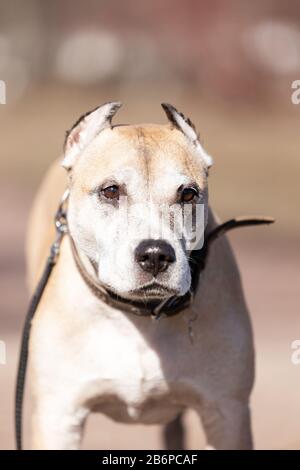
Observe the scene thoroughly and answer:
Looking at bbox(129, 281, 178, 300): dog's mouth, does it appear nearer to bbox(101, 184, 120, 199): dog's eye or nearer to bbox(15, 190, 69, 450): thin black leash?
bbox(101, 184, 120, 199): dog's eye

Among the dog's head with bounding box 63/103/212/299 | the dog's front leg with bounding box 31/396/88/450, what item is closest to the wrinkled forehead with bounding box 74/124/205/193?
the dog's head with bounding box 63/103/212/299

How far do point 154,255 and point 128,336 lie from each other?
695 millimetres

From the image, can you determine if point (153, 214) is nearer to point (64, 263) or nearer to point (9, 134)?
point (64, 263)

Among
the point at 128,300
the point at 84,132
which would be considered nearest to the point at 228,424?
the point at 128,300

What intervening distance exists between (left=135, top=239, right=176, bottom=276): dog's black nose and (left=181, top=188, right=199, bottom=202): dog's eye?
11.7 inches

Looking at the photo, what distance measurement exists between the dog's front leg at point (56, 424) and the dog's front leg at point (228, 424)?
518 millimetres

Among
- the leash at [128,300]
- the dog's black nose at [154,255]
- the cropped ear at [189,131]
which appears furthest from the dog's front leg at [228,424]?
the cropped ear at [189,131]

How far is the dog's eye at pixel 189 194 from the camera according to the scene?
439 cm

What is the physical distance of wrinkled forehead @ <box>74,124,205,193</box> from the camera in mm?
4352

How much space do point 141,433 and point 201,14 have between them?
73.2 ft

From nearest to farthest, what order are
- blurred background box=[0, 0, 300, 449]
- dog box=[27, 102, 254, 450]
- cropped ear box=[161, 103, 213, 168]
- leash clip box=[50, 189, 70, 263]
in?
dog box=[27, 102, 254, 450]
cropped ear box=[161, 103, 213, 168]
leash clip box=[50, 189, 70, 263]
blurred background box=[0, 0, 300, 449]

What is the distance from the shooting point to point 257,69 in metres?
26.2

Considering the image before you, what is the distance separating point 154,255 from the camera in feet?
13.5
